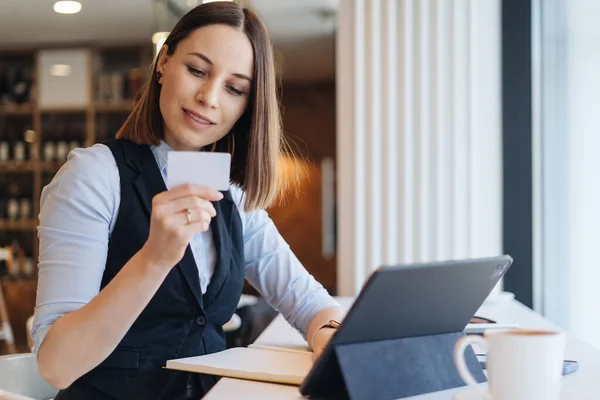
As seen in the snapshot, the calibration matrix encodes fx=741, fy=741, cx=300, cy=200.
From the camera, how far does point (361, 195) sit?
2.61m

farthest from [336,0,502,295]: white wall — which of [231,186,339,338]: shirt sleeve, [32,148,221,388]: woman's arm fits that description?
[32,148,221,388]: woman's arm

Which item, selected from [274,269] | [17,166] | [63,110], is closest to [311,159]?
[63,110]

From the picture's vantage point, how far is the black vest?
1280 millimetres

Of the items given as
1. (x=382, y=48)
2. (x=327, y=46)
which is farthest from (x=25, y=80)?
(x=382, y=48)

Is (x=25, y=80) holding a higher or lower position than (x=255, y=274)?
higher

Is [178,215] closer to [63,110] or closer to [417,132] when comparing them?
[417,132]

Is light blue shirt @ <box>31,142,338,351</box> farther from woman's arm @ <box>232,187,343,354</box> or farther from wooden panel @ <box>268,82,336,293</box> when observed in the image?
wooden panel @ <box>268,82,336,293</box>

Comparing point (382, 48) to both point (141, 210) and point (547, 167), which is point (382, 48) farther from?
point (141, 210)

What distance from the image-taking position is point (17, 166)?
666 centimetres

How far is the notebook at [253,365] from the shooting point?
3.74 feet

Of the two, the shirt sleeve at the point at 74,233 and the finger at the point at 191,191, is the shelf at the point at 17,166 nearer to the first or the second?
the shirt sleeve at the point at 74,233

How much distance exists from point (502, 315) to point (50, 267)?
4.00 feet

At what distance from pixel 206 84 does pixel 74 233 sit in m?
0.36

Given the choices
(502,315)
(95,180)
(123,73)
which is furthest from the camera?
(123,73)
